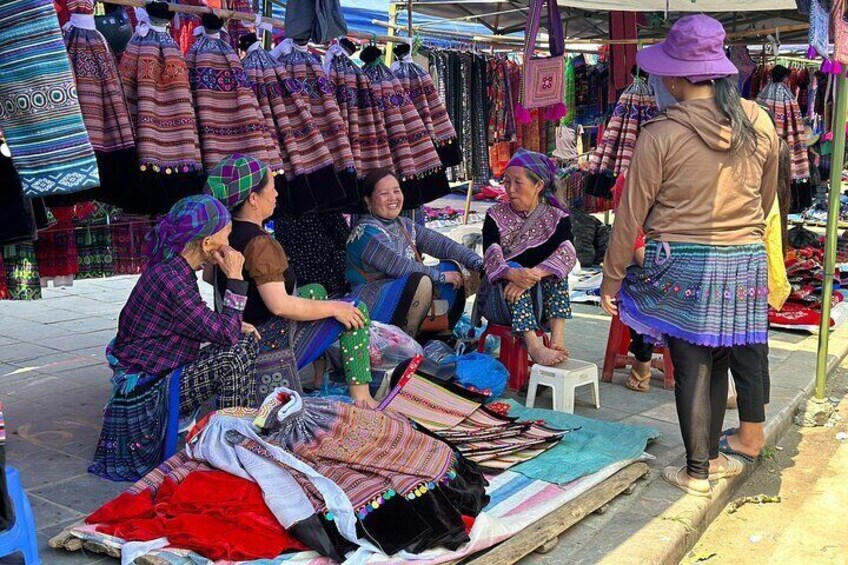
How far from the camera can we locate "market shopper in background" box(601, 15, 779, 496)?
3.53 meters

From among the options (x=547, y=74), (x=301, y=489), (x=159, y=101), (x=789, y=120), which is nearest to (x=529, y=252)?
(x=547, y=74)

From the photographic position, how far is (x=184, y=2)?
14.8 ft

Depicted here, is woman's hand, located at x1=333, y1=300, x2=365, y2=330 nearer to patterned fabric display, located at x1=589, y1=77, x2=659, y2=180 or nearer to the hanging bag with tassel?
the hanging bag with tassel

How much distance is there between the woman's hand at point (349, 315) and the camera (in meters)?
4.22

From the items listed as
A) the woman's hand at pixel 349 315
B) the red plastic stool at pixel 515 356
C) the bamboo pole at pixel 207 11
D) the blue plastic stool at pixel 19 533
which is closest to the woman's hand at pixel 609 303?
the woman's hand at pixel 349 315

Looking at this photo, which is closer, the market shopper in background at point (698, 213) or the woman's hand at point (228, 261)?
the market shopper in background at point (698, 213)

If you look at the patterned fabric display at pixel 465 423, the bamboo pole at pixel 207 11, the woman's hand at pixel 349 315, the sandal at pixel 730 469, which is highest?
the bamboo pole at pixel 207 11

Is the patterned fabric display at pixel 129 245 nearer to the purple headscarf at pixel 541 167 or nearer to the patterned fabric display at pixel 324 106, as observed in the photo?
the patterned fabric display at pixel 324 106

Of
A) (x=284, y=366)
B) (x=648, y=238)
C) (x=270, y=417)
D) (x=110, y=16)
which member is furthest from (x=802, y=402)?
(x=110, y=16)

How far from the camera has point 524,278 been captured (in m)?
5.00

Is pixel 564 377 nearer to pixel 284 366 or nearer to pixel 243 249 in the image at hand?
pixel 284 366

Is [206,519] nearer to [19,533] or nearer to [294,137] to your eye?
[19,533]

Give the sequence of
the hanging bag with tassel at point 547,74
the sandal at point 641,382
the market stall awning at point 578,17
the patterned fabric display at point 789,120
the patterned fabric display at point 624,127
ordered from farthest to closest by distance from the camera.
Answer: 1. the market stall awning at point 578,17
2. the patterned fabric display at point 789,120
3. the patterned fabric display at point 624,127
4. the hanging bag with tassel at point 547,74
5. the sandal at point 641,382

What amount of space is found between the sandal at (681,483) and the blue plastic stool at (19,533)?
2486mm
